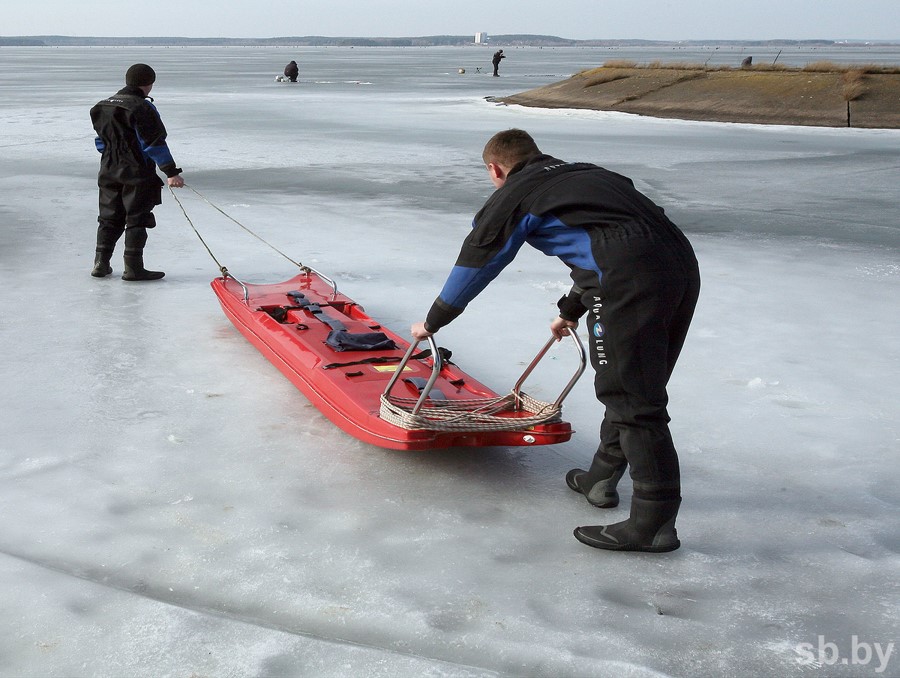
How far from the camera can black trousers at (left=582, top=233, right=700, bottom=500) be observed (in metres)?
2.65

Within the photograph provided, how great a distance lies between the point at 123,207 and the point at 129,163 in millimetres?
387

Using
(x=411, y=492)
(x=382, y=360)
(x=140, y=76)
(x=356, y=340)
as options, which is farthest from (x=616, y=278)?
(x=140, y=76)

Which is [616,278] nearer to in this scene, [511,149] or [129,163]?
[511,149]

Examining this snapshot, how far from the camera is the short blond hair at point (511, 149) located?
2852 mm

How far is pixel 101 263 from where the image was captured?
239 inches

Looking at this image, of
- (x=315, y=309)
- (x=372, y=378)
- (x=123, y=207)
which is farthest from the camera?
(x=123, y=207)

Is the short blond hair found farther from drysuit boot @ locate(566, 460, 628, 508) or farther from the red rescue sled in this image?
drysuit boot @ locate(566, 460, 628, 508)

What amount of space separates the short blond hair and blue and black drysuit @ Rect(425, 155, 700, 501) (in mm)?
29

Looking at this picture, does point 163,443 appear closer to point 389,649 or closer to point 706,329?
point 389,649

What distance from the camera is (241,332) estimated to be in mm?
4926

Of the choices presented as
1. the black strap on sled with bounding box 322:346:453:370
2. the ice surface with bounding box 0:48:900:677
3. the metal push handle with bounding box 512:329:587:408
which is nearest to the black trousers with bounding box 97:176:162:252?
the ice surface with bounding box 0:48:900:677

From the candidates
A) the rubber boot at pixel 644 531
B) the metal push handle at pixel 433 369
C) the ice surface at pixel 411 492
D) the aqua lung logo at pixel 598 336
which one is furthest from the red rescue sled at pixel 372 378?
the rubber boot at pixel 644 531

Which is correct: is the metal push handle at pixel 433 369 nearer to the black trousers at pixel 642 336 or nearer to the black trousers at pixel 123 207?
the black trousers at pixel 642 336

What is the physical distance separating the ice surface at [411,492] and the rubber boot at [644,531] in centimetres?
5
